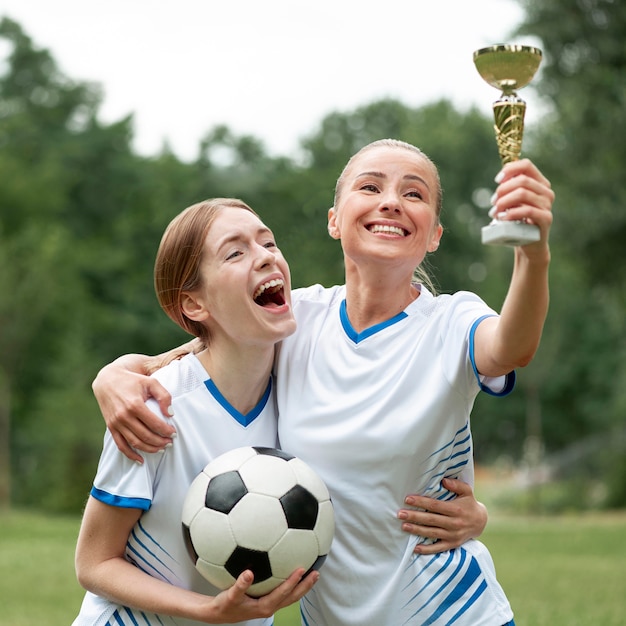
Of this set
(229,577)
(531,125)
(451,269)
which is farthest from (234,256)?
(451,269)

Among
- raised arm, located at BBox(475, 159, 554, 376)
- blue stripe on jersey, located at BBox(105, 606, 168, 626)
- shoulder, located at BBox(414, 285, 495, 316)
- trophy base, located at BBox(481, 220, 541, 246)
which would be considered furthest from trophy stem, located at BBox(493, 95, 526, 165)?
blue stripe on jersey, located at BBox(105, 606, 168, 626)

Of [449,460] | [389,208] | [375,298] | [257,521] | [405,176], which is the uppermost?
[405,176]

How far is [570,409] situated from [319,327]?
40977mm

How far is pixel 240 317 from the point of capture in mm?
3521

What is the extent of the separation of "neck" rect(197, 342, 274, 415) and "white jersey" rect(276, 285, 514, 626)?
6.4 inches

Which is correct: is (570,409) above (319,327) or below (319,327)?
above

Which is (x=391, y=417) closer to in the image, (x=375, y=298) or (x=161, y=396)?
(x=375, y=298)

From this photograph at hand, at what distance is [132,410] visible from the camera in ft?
10.8

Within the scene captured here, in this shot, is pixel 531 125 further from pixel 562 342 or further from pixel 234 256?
pixel 562 342

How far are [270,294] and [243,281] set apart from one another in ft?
0.58

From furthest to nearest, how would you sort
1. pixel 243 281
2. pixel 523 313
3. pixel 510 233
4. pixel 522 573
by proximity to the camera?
pixel 522 573 → pixel 243 281 → pixel 523 313 → pixel 510 233

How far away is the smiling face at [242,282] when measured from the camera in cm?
351

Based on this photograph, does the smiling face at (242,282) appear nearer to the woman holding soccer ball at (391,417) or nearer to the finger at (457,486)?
the woman holding soccer ball at (391,417)

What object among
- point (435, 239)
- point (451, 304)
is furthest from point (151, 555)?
point (435, 239)
